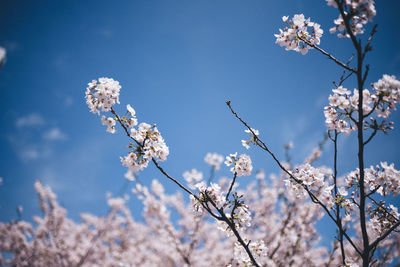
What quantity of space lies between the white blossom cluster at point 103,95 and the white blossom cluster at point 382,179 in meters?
4.18

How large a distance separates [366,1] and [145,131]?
3.49 meters

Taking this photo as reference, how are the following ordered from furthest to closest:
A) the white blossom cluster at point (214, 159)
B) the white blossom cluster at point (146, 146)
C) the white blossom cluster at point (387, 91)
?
the white blossom cluster at point (214, 159), the white blossom cluster at point (146, 146), the white blossom cluster at point (387, 91)

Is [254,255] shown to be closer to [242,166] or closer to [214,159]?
[242,166]

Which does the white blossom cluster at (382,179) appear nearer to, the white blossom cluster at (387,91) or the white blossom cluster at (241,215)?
the white blossom cluster at (387,91)

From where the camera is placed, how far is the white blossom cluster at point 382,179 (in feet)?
10.4

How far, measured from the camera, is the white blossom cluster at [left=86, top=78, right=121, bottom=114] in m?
3.12

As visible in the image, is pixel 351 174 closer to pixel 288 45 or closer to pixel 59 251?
pixel 288 45

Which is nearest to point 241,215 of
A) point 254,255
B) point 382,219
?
point 254,255

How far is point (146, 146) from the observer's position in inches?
118

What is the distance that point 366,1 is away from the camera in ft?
8.21

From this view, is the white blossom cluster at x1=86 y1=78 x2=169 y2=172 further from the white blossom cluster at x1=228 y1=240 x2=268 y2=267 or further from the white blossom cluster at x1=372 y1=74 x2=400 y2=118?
the white blossom cluster at x1=372 y1=74 x2=400 y2=118

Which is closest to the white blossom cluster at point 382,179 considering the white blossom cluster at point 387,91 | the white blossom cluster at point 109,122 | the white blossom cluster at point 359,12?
the white blossom cluster at point 387,91

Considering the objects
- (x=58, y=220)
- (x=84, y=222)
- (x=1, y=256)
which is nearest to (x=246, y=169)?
(x=58, y=220)

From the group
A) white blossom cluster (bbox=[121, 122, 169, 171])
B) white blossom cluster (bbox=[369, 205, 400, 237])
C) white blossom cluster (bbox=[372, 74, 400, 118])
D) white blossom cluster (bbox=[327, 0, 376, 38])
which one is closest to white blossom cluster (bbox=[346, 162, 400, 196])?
white blossom cluster (bbox=[369, 205, 400, 237])
